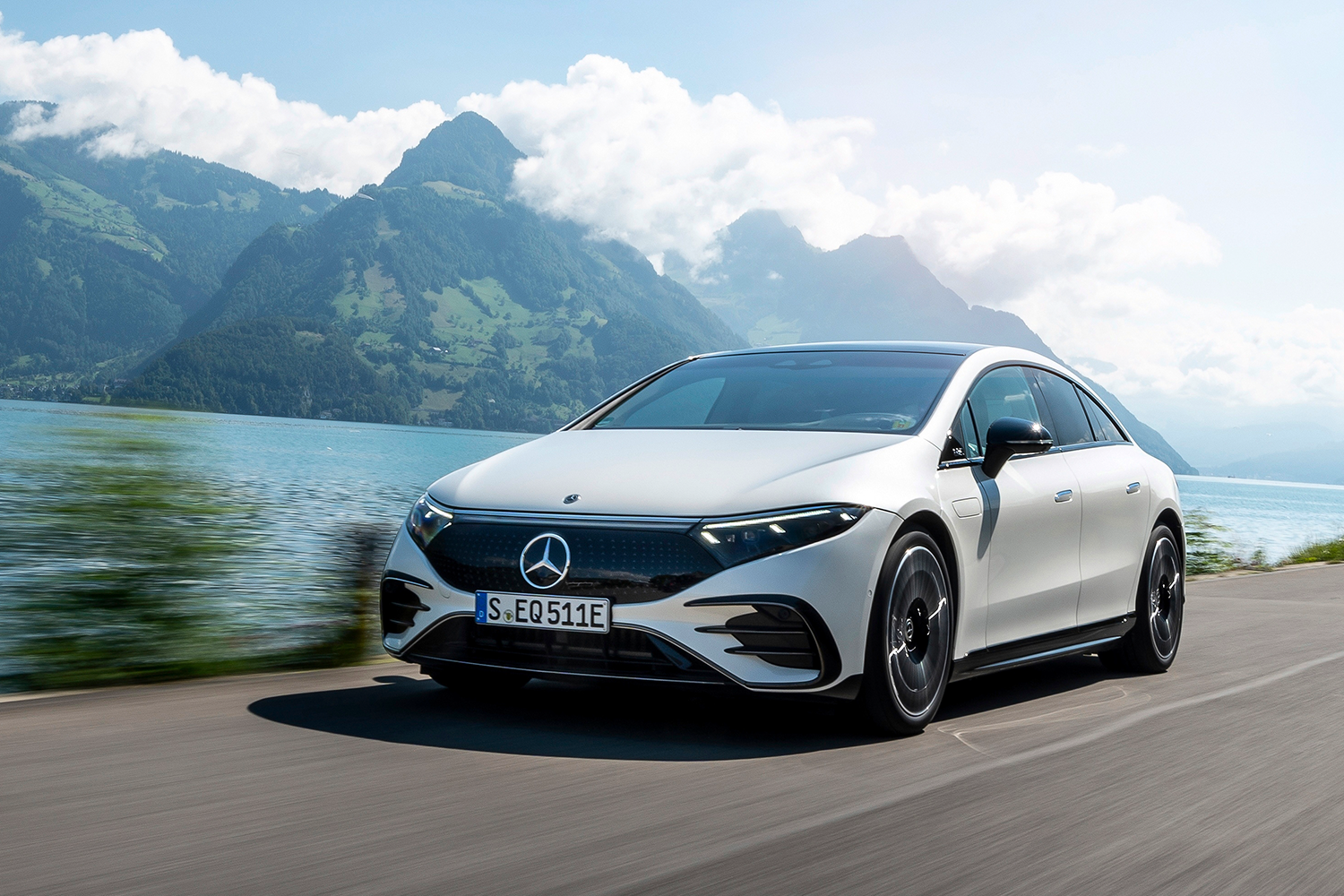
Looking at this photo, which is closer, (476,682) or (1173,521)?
(476,682)

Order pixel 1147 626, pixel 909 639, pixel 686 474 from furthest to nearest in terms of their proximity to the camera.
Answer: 1. pixel 1147 626
2. pixel 909 639
3. pixel 686 474

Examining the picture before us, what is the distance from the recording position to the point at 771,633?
425cm

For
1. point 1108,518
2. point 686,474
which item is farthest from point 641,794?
point 1108,518

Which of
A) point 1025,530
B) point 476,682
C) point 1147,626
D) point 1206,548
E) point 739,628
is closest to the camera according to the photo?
point 739,628

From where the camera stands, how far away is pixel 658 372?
6312mm

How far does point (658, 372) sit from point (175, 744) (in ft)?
9.53

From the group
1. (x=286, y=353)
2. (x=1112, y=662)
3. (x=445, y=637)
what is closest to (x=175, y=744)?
(x=445, y=637)

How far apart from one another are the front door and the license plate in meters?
1.70

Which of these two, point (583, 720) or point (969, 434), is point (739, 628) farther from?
point (969, 434)

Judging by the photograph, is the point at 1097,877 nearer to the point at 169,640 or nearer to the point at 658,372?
the point at 658,372

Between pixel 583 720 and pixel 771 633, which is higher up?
pixel 771 633

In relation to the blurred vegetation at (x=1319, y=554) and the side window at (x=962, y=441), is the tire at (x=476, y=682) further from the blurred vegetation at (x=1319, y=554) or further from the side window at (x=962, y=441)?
the blurred vegetation at (x=1319, y=554)

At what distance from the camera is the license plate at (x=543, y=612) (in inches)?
169

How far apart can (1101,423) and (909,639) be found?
2.64m
